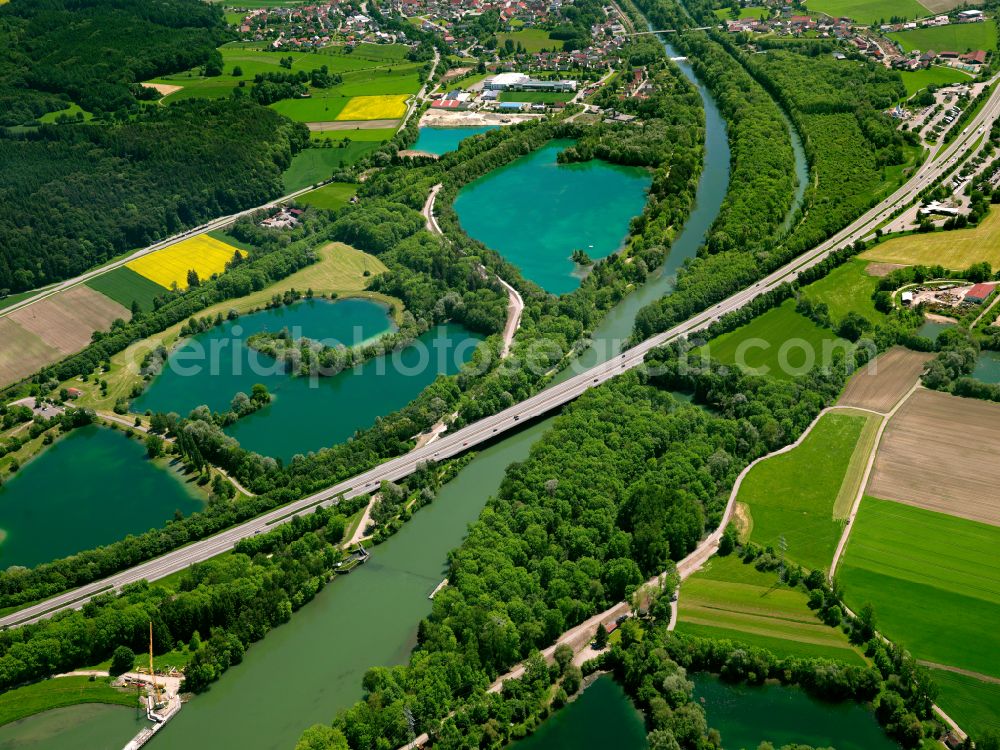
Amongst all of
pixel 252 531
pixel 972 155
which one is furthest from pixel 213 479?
pixel 972 155

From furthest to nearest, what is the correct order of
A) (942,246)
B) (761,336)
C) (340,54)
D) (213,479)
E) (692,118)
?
(340,54) → (692,118) → (942,246) → (761,336) → (213,479)

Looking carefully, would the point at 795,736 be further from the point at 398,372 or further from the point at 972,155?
the point at 972,155

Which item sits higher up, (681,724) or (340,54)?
(340,54)

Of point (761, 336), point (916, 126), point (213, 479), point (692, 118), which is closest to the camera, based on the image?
point (213, 479)

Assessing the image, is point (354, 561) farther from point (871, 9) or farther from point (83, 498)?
point (871, 9)

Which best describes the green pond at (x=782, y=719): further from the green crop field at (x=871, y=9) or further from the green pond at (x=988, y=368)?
the green crop field at (x=871, y=9)

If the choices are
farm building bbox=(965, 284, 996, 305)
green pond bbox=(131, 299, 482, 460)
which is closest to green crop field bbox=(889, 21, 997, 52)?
farm building bbox=(965, 284, 996, 305)
